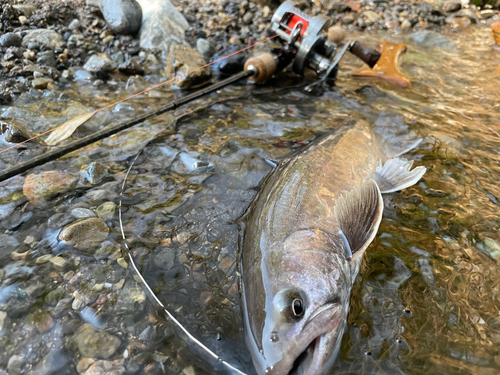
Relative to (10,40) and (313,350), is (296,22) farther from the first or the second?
(10,40)

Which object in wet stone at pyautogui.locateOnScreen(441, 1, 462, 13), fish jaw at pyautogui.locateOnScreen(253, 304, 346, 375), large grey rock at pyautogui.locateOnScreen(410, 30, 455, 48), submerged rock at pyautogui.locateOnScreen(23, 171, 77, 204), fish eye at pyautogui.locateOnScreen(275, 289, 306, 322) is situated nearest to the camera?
fish jaw at pyautogui.locateOnScreen(253, 304, 346, 375)

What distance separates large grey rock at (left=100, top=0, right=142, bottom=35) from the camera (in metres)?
6.34

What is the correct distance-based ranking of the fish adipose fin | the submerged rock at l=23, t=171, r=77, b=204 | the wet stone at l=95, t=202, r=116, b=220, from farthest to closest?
the fish adipose fin, the submerged rock at l=23, t=171, r=77, b=204, the wet stone at l=95, t=202, r=116, b=220

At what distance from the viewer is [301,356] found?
175 centimetres

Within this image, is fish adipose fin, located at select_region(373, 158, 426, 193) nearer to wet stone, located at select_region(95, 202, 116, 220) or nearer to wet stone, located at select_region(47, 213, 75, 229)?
wet stone, located at select_region(95, 202, 116, 220)

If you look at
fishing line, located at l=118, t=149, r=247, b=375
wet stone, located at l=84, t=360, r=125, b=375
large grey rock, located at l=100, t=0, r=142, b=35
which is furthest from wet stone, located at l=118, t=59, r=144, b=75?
wet stone, located at l=84, t=360, r=125, b=375

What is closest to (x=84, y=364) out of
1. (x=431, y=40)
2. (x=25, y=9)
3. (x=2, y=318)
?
(x=2, y=318)

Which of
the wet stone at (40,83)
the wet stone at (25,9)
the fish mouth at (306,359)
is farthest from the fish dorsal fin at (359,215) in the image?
the wet stone at (25,9)

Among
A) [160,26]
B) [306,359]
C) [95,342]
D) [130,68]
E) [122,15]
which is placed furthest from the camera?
[160,26]

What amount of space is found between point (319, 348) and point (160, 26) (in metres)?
6.65

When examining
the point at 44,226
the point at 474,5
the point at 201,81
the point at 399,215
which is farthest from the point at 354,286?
the point at 474,5

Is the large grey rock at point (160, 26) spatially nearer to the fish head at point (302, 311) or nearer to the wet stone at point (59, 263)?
the wet stone at point (59, 263)

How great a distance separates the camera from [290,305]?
71.8 inches

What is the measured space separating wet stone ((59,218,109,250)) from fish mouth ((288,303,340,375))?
1.78m
